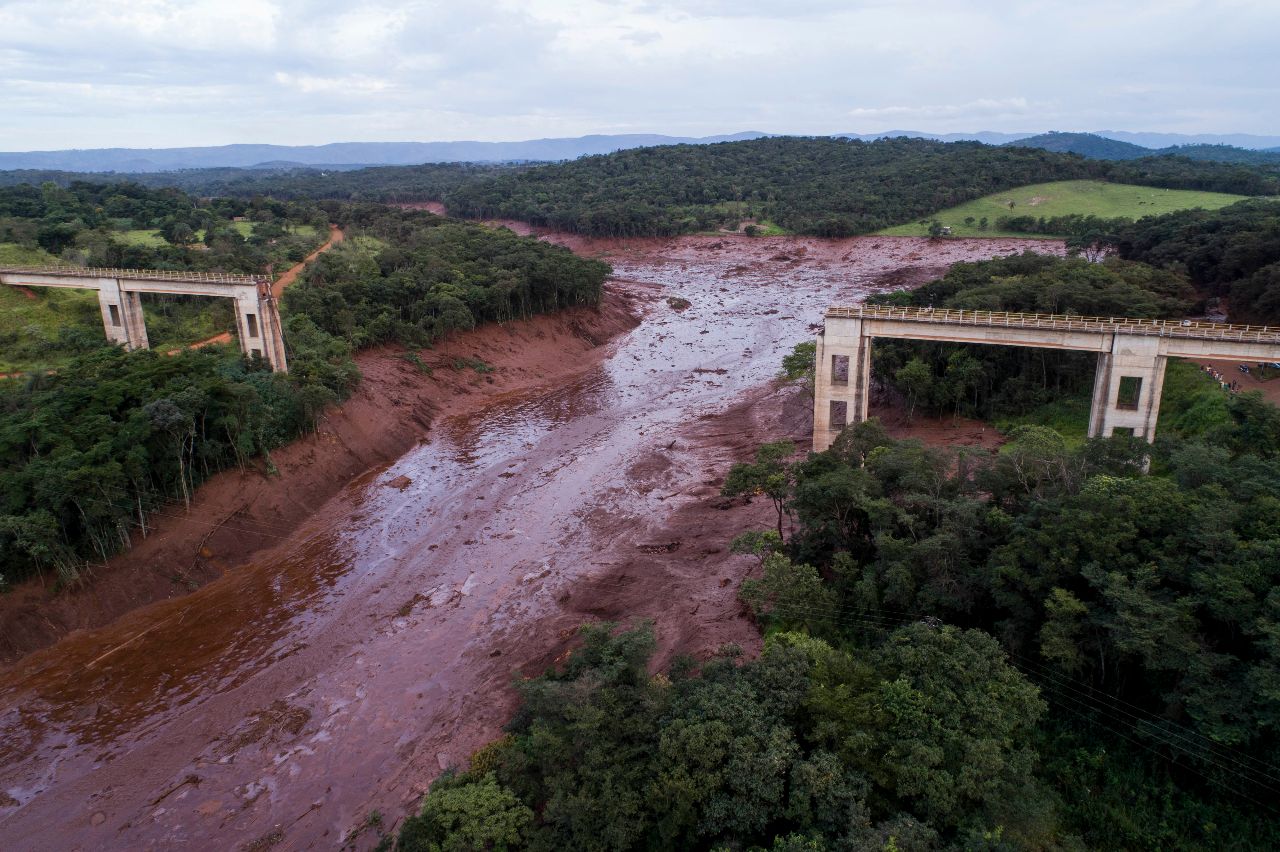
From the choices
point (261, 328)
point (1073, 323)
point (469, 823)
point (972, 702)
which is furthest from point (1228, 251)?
point (261, 328)

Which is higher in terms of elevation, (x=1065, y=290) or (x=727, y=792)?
(x=1065, y=290)

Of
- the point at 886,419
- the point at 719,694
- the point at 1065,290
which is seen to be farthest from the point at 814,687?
the point at 1065,290

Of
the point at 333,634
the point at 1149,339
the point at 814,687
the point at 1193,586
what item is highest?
the point at 1149,339

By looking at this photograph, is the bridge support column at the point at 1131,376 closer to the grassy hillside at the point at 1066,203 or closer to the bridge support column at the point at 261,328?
the bridge support column at the point at 261,328

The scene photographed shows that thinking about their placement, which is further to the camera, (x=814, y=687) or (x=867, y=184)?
(x=867, y=184)

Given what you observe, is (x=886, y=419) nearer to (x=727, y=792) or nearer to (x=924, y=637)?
(x=924, y=637)

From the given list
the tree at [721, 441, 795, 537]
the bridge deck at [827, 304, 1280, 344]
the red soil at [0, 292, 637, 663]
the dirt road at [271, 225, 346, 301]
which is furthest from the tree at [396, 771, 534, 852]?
the dirt road at [271, 225, 346, 301]
